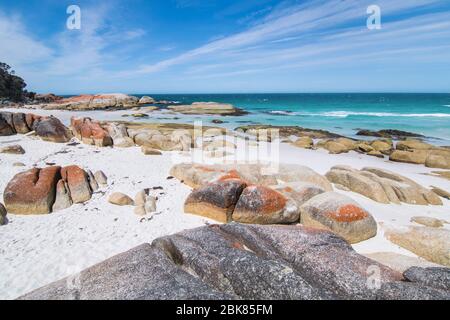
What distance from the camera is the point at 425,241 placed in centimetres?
723

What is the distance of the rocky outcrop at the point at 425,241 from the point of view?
22.5ft

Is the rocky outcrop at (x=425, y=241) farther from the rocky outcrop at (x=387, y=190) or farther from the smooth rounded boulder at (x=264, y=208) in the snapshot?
the rocky outcrop at (x=387, y=190)

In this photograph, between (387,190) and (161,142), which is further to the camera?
(161,142)

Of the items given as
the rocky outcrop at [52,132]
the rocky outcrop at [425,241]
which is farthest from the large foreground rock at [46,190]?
the rocky outcrop at [425,241]

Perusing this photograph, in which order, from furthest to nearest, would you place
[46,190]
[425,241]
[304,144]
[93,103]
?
[93,103], [304,144], [46,190], [425,241]

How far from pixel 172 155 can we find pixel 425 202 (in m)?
13.9

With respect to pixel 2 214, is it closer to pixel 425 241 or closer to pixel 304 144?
pixel 425 241

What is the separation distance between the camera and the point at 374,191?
11.2m

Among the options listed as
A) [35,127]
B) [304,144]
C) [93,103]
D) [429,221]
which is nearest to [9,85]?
[93,103]

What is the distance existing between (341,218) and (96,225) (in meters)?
7.67

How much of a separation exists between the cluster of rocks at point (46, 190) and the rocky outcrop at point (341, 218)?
857cm

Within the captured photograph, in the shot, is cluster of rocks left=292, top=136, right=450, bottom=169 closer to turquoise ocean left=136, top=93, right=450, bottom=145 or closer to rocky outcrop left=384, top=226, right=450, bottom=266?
turquoise ocean left=136, top=93, right=450, bottom=145
